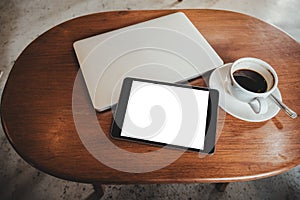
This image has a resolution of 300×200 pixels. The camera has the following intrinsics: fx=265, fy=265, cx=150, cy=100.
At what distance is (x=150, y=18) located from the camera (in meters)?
0.74

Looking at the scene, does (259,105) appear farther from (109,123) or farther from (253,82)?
(109,123)

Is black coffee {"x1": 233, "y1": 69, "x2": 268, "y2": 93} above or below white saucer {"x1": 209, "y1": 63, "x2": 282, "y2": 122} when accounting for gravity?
above

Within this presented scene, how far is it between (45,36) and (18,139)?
295 millimetres

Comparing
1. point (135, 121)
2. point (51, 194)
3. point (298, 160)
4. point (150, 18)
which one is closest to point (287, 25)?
point (150, 18)

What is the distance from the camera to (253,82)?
0.57 metres

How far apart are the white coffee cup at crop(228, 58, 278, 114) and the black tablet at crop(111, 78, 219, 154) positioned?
50 millimetres

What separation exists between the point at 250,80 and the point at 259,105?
6 cm

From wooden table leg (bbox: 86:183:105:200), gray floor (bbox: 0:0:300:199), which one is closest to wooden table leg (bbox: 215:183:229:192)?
gray floor (bbox: 0:0:300:199)

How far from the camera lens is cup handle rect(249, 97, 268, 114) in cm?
56

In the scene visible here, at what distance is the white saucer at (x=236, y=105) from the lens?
1.86 ft

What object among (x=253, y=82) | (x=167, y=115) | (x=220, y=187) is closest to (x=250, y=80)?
(x=253, y=82)

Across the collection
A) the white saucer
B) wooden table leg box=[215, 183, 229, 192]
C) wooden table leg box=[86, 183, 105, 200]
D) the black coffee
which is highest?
the black coffee

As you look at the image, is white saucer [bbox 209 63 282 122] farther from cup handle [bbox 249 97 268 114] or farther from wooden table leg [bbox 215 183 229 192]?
wooden table leg [bbox 215 183 229 192]

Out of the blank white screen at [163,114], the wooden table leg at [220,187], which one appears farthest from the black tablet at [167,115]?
the wooden table leg at [220,187]
